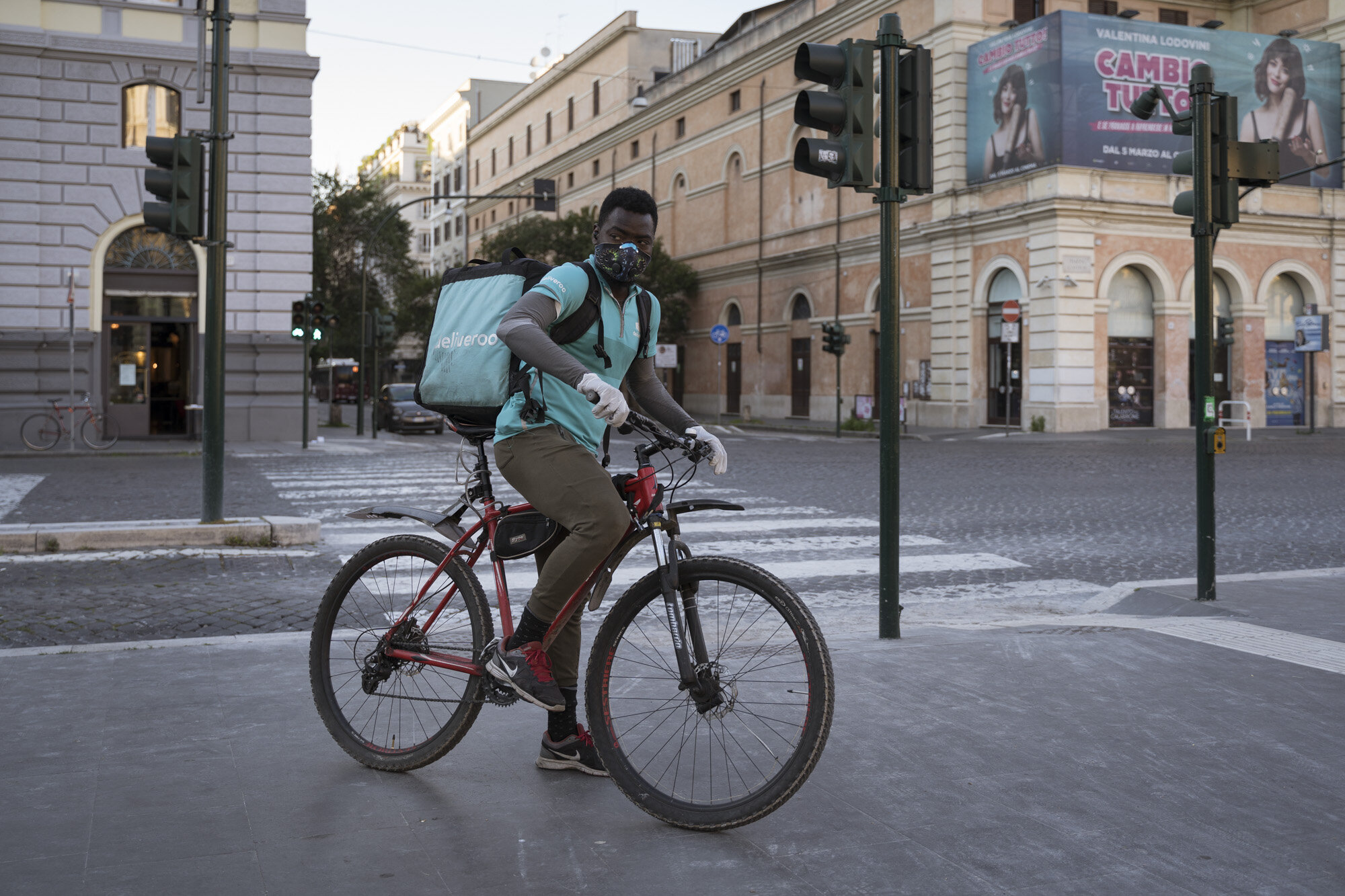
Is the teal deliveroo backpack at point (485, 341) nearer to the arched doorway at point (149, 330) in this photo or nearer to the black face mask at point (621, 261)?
the black face mask at point (621, 261)

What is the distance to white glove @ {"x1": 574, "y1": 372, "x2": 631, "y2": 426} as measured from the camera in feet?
10.6

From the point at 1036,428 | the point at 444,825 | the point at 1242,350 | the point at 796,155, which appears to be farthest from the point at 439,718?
the point at 1242,350

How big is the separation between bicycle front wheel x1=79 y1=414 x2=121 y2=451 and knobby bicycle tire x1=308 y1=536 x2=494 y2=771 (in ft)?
64.4

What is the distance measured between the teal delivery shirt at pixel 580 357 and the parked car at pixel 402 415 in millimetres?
29752

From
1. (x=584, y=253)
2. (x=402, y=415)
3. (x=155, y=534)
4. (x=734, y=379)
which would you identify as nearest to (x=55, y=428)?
(x=402, y=415)

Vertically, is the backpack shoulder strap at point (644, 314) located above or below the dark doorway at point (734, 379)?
below

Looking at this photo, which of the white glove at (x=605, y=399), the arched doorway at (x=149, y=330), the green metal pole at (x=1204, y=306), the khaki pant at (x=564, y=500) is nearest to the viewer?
the white glove at (x=605, y=399)

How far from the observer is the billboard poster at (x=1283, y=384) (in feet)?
111

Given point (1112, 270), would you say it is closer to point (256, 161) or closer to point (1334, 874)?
point (256, 161)

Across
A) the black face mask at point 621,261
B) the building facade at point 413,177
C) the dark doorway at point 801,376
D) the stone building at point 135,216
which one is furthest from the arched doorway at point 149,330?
the building facade at point 413,177

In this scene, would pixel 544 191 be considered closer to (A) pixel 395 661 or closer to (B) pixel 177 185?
(B) pixel 177 185

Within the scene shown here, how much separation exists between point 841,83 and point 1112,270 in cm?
2694

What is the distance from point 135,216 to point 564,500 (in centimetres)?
2309

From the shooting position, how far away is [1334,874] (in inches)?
122
